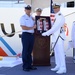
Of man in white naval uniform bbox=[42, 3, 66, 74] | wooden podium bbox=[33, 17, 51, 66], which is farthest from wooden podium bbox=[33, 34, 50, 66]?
man in white naval uniform bbox=[42, 3, 66, 74]

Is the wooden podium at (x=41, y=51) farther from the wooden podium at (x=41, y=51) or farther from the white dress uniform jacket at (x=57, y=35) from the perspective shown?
the white dress uniform jacket at (x=57, y=35)

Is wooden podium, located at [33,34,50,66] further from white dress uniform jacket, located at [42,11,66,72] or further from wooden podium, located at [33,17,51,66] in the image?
white dress uniform jacket, located at [42,11,66,72]

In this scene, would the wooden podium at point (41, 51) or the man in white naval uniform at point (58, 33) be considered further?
the wooden podium at point (41, 51)

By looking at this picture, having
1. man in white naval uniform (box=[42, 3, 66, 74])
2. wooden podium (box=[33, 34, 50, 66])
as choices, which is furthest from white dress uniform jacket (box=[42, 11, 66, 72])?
wooden podium (box=[33, 34, 50, 66])

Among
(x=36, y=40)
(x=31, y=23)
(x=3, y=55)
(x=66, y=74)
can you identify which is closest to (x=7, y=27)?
(x=3, y=55)

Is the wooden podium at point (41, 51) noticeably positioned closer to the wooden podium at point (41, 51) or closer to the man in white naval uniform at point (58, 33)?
the wooden podium at point (41, 51)

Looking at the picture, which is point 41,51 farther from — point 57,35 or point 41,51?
point 57,35

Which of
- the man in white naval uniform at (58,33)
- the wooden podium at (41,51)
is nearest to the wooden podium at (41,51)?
the wooden podium at (41,51)

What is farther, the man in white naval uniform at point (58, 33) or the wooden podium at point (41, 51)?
the wooden podium at point (41, 51)

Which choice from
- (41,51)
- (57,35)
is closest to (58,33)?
(57,35)

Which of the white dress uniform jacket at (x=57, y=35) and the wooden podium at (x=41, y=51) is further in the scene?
the wooden podium at (x=41, y=51)

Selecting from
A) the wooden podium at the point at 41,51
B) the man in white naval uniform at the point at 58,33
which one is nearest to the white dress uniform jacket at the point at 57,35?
the man in white naval uniform at the point at 58,33

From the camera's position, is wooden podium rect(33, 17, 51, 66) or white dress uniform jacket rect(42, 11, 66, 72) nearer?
white dress uniform jacket rect(42, 11, 66, 72)

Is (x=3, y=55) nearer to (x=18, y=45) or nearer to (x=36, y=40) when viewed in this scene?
(x=18, y=45)
